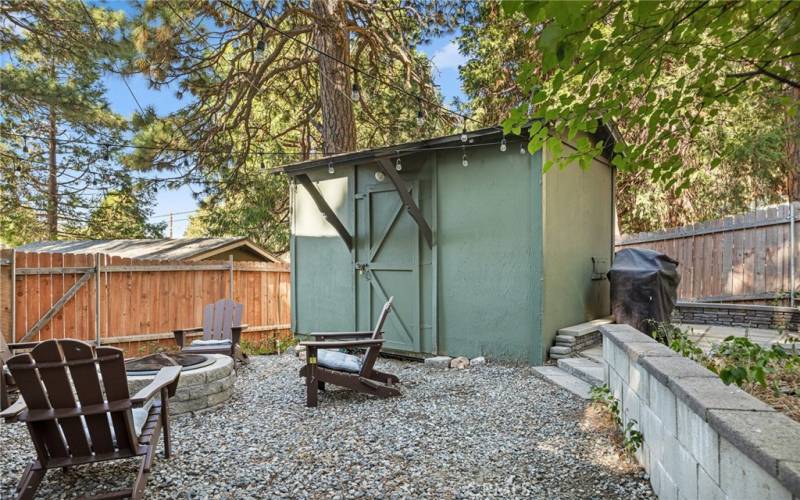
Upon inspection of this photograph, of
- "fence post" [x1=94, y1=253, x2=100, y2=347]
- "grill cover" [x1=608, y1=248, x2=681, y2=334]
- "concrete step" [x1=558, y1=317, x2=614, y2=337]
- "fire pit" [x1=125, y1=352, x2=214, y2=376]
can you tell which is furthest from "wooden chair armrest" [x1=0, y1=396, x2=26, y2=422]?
"grill cover" [x1=608, y1=248, x2=681, y2=334]

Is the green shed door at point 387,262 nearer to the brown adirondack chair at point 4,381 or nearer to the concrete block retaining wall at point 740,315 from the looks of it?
the concrete block retaining wall at point 740,315

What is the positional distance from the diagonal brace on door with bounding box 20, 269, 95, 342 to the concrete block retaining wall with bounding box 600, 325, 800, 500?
7.50 metres

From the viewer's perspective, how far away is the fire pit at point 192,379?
158 inches

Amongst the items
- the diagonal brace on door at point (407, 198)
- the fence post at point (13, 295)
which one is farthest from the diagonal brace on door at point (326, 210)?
the fence post at point (13, 295)

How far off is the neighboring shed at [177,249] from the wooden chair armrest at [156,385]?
6758 mm

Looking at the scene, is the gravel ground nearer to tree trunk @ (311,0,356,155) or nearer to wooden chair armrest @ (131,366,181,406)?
wooden chair armrest @ (131,366,181,406)

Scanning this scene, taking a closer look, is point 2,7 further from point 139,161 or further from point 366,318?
point 366,318

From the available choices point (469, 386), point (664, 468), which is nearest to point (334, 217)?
point (469, 386)

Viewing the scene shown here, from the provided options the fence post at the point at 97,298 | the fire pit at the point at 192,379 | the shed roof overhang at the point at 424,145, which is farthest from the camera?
the fence post at the point at 97,298

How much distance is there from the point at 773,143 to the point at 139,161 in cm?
1251

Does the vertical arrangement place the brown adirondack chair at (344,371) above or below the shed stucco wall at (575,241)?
below

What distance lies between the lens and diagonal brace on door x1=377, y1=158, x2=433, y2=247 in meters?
5.79

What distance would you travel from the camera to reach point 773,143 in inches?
378

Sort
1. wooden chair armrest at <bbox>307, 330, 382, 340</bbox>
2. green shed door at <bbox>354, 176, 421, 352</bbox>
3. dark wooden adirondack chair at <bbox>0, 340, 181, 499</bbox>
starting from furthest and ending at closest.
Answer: green shed door at <bbox>354, 176, 421, 352</bbox>
wooden chair armrest at <bbox>307, 330, 382, 340</bbox>
dark wooden adirondack chair at <bbox>0, 340, 181, 499</bbox>
